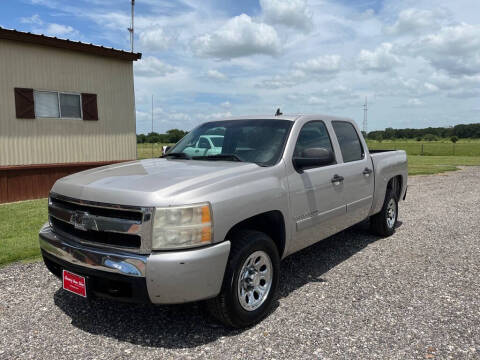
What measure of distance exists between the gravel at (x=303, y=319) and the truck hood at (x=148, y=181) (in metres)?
1.16

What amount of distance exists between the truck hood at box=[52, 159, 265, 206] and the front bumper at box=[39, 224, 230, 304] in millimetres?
398

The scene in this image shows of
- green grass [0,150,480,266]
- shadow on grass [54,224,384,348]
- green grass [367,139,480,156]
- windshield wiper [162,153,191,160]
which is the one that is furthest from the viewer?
green grass [367,139,480,156]

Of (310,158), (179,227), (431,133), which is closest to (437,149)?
(310,158)

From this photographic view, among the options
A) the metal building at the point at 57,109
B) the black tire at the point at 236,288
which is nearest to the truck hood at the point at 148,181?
the black tire at the point at 236,288

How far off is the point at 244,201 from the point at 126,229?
0.94 metres

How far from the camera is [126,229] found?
2.86 metres

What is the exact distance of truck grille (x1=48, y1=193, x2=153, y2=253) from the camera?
2.82 m

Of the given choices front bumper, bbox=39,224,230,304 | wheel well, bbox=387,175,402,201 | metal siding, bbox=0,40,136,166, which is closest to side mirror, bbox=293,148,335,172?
front bumper, bbox=39,224,230,304

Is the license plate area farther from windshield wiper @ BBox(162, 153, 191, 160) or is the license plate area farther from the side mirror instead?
the side mirror

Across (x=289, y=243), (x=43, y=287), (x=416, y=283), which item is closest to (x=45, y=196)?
(x=43, y=287)

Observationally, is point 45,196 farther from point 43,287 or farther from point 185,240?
point 185,240

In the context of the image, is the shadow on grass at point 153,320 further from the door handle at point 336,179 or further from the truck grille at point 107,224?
the door handle at point 336,179

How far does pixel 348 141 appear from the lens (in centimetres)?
523

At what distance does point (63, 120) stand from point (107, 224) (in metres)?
8.90
